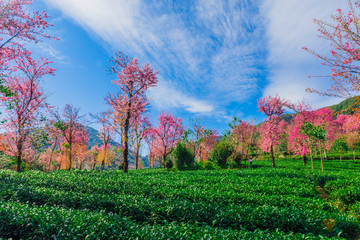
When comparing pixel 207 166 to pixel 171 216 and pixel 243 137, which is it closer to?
pixel 243 137

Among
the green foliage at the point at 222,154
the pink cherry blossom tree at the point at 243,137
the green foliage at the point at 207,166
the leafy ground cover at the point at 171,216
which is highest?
the pink cherry blossom tree at the point at 243,137

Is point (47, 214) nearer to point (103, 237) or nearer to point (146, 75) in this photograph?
point (103, 237)

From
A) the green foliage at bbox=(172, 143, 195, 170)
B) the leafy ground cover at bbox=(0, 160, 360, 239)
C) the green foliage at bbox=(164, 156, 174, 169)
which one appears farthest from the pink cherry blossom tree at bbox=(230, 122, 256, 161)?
the leafy ground cover at bbox=(0, 160, 360, 239)

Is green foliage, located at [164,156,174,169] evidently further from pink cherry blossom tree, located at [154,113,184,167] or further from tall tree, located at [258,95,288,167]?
tall tree, located at [258,95,288,167]

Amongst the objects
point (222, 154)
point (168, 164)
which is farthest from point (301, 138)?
point (168, 164)

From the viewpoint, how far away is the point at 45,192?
7.55m

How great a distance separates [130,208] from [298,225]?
556 centimetres

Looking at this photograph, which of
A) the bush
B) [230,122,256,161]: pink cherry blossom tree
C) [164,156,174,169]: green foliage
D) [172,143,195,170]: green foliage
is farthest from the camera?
[230,122,256,161]: pink cherry blossom tree

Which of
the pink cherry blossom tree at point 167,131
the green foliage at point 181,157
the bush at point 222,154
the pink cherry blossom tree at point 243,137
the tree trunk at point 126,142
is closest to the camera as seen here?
the tree trunk at point 126,142

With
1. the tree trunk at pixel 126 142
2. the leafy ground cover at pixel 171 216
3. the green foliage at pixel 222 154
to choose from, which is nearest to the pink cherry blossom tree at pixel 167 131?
the green foliage at pixel 222 154

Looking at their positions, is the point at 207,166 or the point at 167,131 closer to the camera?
the point at 207,166

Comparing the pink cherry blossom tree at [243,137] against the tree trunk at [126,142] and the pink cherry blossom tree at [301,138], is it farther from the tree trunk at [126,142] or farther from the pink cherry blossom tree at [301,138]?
the tree trunk at [126,142]

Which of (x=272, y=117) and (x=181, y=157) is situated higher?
(x=272, y=117)

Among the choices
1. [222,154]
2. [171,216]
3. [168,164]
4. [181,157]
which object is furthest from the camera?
[168,164]
